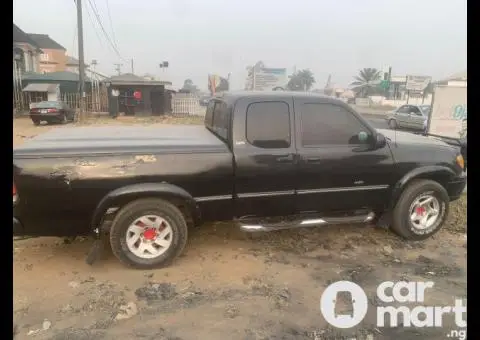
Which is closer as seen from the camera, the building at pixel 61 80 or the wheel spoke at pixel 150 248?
the wheel spoke at pixel 150 248

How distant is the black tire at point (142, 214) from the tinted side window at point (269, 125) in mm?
1029

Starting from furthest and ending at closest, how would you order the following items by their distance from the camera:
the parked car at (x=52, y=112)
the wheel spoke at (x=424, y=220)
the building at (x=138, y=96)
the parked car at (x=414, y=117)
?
the parked car at (x=414, y=117) < the parked car at (x=52, y=112) < the building at (x=138, y=96) < the wheel spoke at (x=424, y=220)

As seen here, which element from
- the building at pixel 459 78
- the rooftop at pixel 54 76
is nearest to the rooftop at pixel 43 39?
the rooftop at pixel 54 76

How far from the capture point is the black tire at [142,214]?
3.34 metres

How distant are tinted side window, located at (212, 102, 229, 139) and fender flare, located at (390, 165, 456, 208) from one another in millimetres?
1955

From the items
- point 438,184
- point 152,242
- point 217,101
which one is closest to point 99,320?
point 152,242

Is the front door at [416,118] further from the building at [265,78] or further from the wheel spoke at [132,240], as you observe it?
the wheel spoke at [132,240]

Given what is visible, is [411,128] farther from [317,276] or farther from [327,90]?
[317,276]

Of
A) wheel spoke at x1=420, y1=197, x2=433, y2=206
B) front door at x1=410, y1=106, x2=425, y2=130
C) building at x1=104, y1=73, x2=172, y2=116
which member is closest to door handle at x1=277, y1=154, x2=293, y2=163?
wheel spoke at x1=420, y1=197, x2=433, y2=206

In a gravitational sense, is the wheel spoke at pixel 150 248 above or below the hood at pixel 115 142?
below

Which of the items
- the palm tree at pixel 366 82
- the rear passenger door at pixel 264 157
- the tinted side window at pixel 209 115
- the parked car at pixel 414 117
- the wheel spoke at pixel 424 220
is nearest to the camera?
the rear passenger door at pixel 264 157

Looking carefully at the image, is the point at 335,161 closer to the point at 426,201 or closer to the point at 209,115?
the point at 426,201

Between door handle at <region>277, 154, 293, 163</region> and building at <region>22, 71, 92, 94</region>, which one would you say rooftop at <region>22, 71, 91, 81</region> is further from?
door handle at <region>277, 154, 293, 163</region>

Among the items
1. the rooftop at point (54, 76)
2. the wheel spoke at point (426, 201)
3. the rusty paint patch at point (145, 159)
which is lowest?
the wheel spoke at point (426, 201)
